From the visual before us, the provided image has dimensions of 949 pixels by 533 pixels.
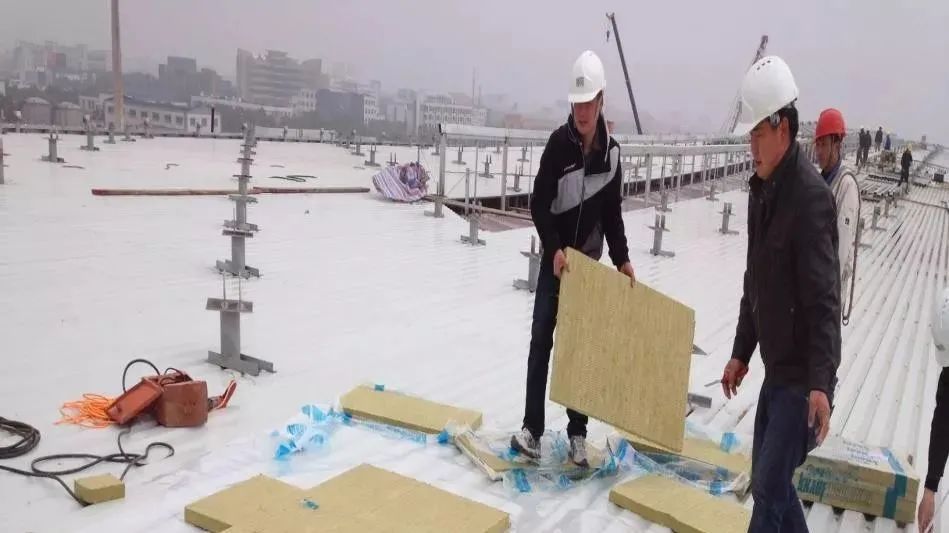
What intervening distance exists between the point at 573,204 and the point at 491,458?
4.07 feet

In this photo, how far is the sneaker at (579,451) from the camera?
346 centimetres

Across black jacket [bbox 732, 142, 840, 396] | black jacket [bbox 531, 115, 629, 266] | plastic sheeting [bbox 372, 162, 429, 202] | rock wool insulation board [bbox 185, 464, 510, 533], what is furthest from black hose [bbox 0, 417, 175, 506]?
plastic sheeting [bbox 372, 162, 429, 202]

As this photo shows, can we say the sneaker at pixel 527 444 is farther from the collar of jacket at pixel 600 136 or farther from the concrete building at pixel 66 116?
the concrete building at pixel 66 116

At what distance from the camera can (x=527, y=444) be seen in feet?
11.3

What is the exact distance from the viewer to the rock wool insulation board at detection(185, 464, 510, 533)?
8.75 ft

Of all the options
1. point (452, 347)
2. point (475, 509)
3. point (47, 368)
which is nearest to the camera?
point (475, 509)

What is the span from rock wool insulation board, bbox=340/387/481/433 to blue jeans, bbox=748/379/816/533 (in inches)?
66.4

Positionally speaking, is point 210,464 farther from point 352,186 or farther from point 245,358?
point 352,186

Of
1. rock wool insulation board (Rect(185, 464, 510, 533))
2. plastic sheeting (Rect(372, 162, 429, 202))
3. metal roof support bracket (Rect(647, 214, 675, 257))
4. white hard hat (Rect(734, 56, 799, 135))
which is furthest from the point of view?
plastic sheeting (Rect(372, 162, 429, 202))

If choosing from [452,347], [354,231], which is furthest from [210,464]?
[354,231]

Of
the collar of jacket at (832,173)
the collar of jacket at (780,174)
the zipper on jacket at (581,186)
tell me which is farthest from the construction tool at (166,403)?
the collar of jacket at (832,173)

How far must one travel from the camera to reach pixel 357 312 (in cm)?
576

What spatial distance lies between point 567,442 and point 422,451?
72 centimetres

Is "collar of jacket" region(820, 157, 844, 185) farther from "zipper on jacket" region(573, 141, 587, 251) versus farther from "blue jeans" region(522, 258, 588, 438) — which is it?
"blue jeans" region(522, 258, 588, 438)
